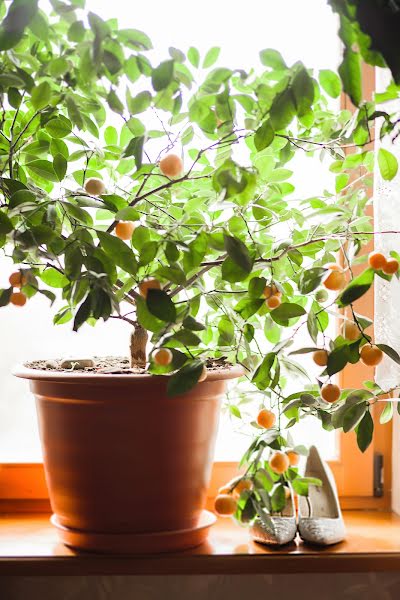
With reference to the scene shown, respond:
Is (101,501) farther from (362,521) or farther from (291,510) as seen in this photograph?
(362,521)

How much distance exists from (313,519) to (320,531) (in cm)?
2

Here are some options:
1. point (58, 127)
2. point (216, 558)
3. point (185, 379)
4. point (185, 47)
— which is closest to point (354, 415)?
point (185, 379)

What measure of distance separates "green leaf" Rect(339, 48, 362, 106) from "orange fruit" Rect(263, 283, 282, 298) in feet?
0.89

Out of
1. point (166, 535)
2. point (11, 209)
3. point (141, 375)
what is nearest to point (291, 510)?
point (166, 535)

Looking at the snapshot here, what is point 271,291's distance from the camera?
0.93 m

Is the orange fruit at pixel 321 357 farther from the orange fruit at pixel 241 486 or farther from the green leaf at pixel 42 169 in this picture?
the green leaf at pixel 42 169

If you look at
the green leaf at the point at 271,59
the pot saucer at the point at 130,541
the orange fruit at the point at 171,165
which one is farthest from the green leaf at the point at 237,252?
the pot saucer at the point at 130,541

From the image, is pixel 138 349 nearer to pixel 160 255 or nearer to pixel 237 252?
pixel 160 255

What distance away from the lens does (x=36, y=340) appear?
4.65 feet

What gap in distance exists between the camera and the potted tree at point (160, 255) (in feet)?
2.73

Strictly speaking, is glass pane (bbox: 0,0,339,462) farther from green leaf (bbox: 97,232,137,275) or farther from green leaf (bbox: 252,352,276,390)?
green leaf (bbox: 97,232,137,275)

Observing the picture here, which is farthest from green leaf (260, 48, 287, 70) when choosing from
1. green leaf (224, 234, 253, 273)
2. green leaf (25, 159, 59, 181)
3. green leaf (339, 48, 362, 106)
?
green leaf (25, 159, 59, 181)

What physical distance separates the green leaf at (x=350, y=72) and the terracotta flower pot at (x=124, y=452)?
0.45m

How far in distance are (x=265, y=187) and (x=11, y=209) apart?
379mm
